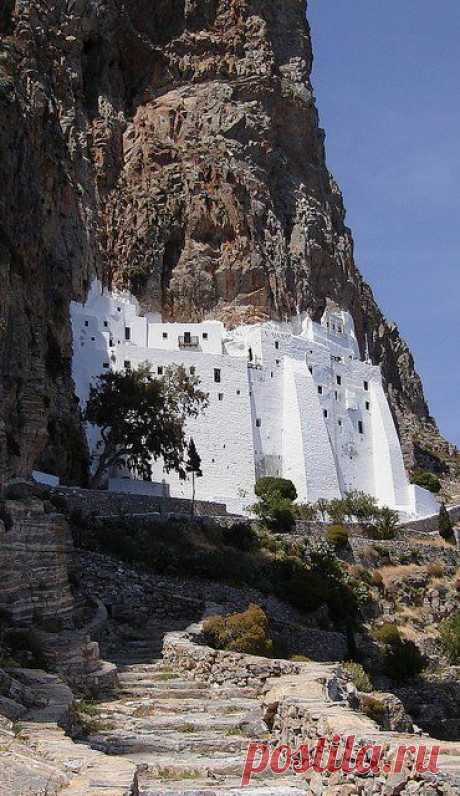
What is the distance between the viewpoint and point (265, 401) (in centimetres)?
5275

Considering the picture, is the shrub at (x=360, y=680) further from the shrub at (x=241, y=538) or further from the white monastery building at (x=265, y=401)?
the white monastery building at (x=265, y=401)

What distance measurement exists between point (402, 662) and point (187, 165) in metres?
39.3

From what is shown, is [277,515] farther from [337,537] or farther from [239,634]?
[239,634]

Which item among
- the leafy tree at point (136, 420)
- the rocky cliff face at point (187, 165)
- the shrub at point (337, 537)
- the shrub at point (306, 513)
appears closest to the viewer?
the shrub at point (337, 537)

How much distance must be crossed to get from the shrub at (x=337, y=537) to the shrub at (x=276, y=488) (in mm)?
6549

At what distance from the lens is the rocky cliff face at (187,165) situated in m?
52.5

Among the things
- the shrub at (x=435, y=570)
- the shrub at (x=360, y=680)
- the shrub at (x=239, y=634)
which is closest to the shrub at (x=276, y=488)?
the shrub at (x=435, y=570)

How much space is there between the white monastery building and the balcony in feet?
0.19

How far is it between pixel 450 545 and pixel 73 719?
A: 37.1m

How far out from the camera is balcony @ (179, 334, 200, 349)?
53.4m

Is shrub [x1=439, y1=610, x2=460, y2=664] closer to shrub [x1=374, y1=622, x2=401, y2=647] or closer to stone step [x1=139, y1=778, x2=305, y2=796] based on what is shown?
shrub [x1=374, y1=622, x2=401, y2=647]

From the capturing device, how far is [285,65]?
227ft

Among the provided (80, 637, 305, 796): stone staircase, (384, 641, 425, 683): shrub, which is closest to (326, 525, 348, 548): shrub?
(384, 641, 425, 683): shrub

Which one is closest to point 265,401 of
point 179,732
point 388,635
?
point 388,635
